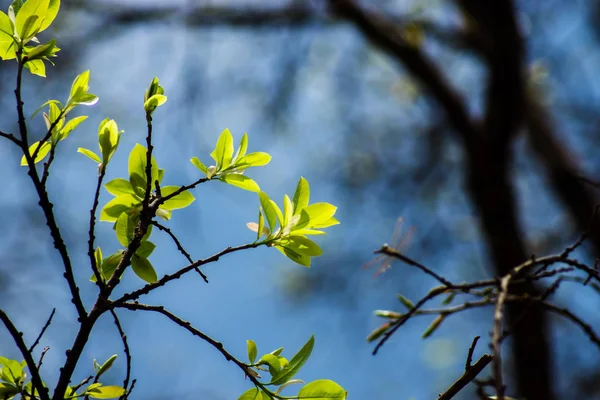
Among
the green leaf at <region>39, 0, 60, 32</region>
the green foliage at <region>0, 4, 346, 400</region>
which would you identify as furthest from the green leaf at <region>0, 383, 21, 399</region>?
the green leaf at <region>39, 0, 60, 32</region>

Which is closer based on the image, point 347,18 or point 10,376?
point 10,376

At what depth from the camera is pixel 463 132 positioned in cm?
290

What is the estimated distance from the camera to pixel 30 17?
498 millimetres

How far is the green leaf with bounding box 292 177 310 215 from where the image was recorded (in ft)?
1.89

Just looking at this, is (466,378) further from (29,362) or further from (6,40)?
(6,40)

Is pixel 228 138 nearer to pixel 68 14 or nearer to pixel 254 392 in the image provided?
pixel 254 392

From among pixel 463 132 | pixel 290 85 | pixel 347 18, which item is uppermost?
pixel 290 85

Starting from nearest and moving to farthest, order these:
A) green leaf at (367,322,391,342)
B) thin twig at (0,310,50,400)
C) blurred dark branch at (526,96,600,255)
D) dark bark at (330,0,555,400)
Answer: thin twig at (0,310,50,400), green leaf at (367,322,391,342), dark bark at (330,0,555,400), blurred dark branch at (526,96,600,255)

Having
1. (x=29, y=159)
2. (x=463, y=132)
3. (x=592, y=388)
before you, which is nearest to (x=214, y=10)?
(x=463, y=132)

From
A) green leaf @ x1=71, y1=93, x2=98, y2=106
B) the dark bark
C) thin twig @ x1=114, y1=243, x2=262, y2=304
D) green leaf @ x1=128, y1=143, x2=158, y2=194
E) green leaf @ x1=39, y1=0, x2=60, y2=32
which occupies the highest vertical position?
the dark bark

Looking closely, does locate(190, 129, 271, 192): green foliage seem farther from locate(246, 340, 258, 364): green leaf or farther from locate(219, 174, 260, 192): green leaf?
locate(246, 340, 258, 364): green leaf

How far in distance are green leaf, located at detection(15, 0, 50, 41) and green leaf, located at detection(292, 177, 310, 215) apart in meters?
0.28

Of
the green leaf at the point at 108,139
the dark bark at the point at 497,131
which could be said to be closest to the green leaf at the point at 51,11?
the green leaf at the point at 108,139

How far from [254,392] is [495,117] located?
2451 millimetres
